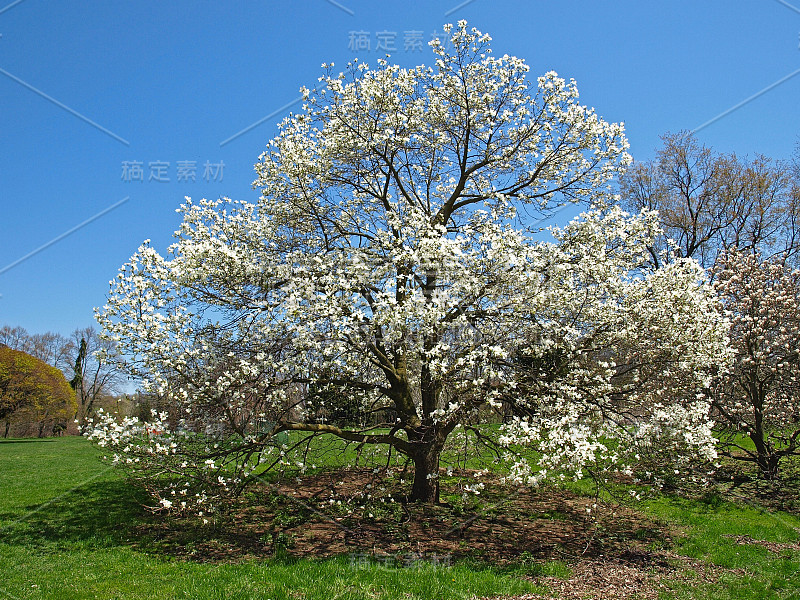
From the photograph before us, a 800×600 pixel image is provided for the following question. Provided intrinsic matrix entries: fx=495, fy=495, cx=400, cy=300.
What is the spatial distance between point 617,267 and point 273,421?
23.0ft

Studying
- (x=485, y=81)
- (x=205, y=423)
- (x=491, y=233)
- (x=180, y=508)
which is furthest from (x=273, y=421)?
(x=485, y=81)

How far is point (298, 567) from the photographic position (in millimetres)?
6938

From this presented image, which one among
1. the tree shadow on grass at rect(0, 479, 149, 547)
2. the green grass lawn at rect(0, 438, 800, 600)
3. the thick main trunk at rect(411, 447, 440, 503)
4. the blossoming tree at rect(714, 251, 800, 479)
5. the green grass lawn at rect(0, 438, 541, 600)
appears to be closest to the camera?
the green grass lawn at rect(0, 438, 541, 600)

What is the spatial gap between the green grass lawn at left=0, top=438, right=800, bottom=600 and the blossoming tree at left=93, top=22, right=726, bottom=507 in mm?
1294

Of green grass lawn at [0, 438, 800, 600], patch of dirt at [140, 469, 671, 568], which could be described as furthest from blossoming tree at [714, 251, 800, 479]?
patch of dirt at [140, 469, 671, 568]

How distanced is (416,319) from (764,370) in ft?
34.2

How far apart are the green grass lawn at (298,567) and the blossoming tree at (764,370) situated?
7.85 ft

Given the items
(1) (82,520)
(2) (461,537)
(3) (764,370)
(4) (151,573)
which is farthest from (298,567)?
(3) (764,370)

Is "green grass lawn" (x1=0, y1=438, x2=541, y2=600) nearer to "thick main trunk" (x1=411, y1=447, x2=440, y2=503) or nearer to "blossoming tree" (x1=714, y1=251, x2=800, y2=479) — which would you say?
"thick main trunk" (x1=411, y1=447, x2=440, y2=503)

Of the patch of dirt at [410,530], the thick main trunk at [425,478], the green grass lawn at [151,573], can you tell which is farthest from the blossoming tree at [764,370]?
the green grass lawn at [151,573]

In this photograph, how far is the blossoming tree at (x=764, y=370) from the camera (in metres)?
12.6

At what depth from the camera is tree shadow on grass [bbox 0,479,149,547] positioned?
9008 millimetres

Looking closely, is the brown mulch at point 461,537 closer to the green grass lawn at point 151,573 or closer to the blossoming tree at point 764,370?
the green grass lawn at point 151,573

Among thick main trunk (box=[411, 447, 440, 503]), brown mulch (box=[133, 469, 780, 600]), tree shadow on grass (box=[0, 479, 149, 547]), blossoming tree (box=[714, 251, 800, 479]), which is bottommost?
tree shadow on grass (box=[0, 479, 149, 547])
